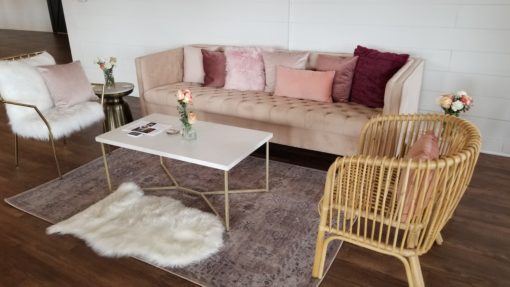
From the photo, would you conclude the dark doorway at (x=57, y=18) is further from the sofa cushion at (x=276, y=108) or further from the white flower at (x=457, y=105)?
the white flower at (x=457, y=105)

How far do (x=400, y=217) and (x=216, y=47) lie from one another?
3151 millimetres

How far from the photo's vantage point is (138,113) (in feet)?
14.8

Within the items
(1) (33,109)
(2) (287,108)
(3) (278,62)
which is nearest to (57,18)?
(1) (33,109)

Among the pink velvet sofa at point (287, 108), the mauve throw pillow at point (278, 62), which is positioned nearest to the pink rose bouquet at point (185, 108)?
the pink velvet sofa at point (287, 108)

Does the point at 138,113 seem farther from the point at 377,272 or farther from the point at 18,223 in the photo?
the point at 377,272

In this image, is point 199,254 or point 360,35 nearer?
point 199,254

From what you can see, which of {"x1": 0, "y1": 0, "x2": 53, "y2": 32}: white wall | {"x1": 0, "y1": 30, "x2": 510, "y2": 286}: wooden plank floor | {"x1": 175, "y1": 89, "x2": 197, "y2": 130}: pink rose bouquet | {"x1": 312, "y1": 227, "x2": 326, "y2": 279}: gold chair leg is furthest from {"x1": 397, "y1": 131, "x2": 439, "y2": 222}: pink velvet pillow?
{"x1": 0, "y1": 0, "x2": 53, "y2": 32}: white wall

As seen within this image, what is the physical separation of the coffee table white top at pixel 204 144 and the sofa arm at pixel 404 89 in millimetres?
918

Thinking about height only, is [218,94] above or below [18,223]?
above

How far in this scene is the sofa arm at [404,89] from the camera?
2.66m

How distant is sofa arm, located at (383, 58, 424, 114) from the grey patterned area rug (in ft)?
2.58

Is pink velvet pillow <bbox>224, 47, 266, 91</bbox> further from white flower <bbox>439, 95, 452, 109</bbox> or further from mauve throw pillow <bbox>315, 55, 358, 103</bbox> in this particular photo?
white flower <bbox>439, 95, 452, 109</bbox>

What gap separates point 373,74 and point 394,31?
569 millimetres

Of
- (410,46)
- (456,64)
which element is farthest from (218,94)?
(456,64)
